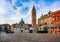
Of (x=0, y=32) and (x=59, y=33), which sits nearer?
(x=59, y=33)

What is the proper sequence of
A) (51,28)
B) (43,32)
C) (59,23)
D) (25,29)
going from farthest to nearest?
(25,29) < (43,32) < (51,28) < (59,23)

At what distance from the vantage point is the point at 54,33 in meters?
16.2

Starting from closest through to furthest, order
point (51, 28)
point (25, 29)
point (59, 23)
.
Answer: point (59, 23), point (51, 28), point (25, 29)

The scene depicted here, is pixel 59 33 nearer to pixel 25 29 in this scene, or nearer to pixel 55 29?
pixel 55 29

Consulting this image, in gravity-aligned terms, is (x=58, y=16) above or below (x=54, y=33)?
above

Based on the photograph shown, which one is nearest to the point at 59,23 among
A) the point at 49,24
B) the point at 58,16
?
the point at 58,16

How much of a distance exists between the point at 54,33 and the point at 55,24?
0.90 metres

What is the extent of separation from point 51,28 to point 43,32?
2311 mm

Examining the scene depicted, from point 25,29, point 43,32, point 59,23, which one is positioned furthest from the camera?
point 25,29

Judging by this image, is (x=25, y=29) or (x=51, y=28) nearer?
(x=51, y=28)

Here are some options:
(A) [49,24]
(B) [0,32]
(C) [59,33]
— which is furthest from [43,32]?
(B) [0,32]

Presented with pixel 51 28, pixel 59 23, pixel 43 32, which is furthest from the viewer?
pixel 43 32

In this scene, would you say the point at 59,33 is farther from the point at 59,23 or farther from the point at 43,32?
the point at 43,32

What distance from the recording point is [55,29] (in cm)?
1591
